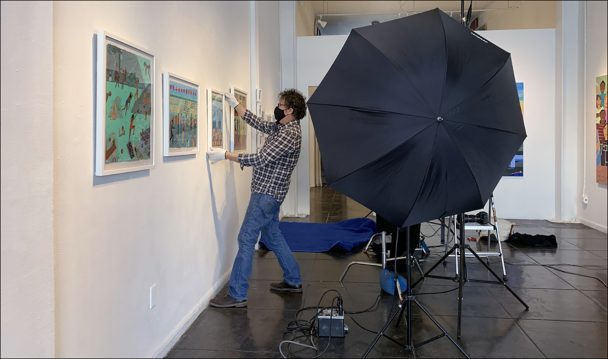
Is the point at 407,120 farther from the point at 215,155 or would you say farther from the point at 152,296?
the point at 215,155

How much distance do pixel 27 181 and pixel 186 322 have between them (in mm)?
1980

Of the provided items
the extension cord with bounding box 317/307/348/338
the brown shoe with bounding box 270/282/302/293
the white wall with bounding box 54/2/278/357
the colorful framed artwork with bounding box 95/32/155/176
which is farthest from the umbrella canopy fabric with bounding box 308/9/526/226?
the brown shoe with bounding box 270/282/302/293

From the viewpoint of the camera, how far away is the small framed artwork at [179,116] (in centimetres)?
282

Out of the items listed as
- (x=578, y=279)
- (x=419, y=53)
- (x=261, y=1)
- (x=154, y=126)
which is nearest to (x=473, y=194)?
(x=419, y=53)

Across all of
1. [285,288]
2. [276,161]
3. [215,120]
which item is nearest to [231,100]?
[215,120]

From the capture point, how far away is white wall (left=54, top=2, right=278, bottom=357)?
185cm

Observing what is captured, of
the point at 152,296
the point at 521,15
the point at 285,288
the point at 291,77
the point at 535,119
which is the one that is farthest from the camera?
the point at 521,15

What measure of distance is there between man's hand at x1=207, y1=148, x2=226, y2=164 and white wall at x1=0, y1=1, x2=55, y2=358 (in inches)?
81.2

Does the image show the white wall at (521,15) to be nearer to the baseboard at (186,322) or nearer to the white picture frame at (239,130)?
the white picture frame at (239,130)

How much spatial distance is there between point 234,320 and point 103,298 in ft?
4.75

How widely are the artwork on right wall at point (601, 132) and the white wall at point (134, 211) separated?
5.39 m

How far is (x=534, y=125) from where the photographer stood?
7.85 m

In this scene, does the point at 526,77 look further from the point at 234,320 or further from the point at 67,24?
the point at 67,24

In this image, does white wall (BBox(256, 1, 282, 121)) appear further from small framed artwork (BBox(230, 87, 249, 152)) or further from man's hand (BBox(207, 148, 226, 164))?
man's hand (BBox(207, 148, 226, 164))
